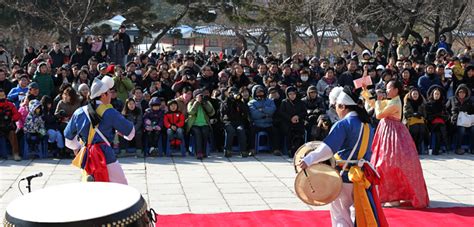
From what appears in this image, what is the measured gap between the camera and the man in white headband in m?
6.02

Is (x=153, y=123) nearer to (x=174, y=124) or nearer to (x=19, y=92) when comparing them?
(x=174, y=124)

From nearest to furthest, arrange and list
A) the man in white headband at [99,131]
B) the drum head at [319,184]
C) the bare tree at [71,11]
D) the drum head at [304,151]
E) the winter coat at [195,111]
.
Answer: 1. the drum head at [319,184]
2. the drum head at [304,151]
3. the man in white headband at [99,131]
4. the winter coat at [195,111]
5. the bare tree at [71,11]

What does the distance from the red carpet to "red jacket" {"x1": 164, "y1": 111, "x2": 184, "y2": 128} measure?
394 cm

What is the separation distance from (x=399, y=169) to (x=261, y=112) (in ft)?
13.4

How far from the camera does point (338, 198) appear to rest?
5633 mm

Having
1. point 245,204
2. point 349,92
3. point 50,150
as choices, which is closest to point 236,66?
point 50,150

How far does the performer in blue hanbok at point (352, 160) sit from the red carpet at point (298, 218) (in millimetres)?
1332

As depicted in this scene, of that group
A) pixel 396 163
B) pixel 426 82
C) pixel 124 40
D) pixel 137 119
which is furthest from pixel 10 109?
pixel 426 82

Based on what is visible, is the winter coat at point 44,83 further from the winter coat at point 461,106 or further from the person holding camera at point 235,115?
the winter coat at point 461,106

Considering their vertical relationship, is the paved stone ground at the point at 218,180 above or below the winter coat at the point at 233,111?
below

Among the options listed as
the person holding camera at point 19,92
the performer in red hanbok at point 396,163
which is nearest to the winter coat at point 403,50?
the performer in red hanbok at point 396,163

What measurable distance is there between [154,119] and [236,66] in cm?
246

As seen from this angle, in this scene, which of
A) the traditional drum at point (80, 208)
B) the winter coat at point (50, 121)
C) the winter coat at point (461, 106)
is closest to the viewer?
→ the traditional drum at point (80, 208)

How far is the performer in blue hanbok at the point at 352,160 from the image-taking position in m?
5.46
